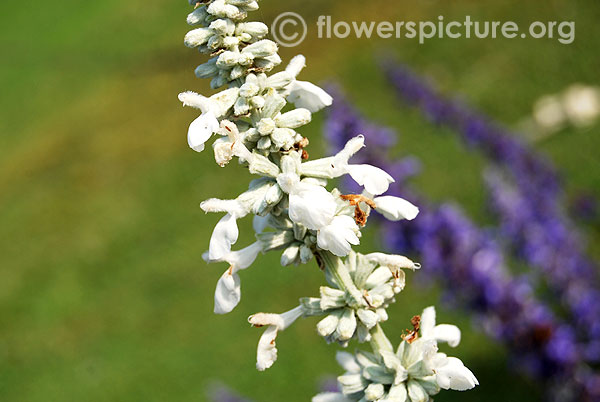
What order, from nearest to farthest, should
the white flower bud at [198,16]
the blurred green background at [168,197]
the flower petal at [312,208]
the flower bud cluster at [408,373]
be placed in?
the flower petal at [312,208] < the flower bud cluster at [408,373] < the white flower bud at [198,16] < the blurred green background at [168,197]

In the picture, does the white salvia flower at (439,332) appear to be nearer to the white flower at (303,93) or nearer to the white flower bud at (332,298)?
the white flower bud at (332,298)

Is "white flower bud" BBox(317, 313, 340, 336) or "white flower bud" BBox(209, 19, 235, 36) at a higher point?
"white flower bud" BBox(209, 19, 235, 36)

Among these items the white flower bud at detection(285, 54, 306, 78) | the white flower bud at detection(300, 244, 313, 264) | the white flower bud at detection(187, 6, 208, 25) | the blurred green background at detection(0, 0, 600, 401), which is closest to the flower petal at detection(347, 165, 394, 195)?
the white flower bud at detection(300, 244, 313, 264)

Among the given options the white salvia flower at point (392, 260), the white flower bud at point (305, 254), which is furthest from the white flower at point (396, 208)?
the white flower bud at point (305, 254)

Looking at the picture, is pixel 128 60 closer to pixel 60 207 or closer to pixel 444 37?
pixel 60 207

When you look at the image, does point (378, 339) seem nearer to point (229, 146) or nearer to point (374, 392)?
point (374, 392)

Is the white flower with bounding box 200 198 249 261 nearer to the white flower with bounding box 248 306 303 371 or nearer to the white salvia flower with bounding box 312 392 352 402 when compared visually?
the white flower with bounding box 248 306 303 371
